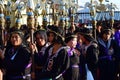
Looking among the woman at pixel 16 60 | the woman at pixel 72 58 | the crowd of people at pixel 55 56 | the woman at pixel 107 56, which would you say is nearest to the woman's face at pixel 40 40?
the crowd of people at pixel 55 56

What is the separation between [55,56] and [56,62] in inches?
4.2

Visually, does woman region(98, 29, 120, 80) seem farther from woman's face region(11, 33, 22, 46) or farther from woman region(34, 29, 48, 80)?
woman's face region(11, 33, 22, 46)

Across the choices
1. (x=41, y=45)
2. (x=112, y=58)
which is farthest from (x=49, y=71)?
(x=112, y=58)

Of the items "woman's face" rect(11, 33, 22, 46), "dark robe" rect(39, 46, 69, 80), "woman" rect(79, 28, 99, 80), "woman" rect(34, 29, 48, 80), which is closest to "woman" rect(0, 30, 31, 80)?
"woman's face" rect(11, 33, 22, 46)

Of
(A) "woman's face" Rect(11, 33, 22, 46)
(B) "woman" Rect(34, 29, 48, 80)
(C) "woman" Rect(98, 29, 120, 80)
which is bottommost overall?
(C) "woman" Rect(98, 29, 120, 80)

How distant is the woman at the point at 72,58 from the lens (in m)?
6.80

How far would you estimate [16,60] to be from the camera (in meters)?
6.36

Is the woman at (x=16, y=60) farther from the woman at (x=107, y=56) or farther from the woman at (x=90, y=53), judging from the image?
the woman at (x=107, y=56)

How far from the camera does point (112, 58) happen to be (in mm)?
8523

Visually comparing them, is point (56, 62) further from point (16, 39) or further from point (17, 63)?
point (16, 39)

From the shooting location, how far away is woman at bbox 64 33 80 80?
22.3ft

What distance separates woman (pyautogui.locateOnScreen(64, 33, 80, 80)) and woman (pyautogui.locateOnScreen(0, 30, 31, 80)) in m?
0.83

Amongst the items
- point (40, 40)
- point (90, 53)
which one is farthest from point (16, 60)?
point (90, 53)

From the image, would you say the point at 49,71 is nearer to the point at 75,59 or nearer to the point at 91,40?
the point at 75,59
